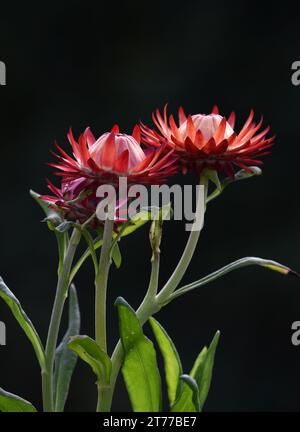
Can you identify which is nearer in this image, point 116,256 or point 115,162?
point 115,162

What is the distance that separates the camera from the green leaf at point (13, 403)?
0.65 metres

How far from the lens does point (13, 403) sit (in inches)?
26.0

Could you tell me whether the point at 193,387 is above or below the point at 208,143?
below

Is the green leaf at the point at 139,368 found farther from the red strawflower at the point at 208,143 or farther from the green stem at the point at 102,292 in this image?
the red strawflower at the point at 208,143

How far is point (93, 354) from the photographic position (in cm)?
62

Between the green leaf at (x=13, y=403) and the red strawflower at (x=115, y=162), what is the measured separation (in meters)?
0.18

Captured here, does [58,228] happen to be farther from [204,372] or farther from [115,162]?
[204,372]

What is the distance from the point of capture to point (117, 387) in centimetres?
184

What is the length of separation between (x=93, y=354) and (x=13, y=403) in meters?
0.08

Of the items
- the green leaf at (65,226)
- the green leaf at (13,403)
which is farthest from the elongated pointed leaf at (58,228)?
the green leaf at (13,403)

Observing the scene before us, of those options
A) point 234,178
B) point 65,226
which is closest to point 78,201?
point 65,226
